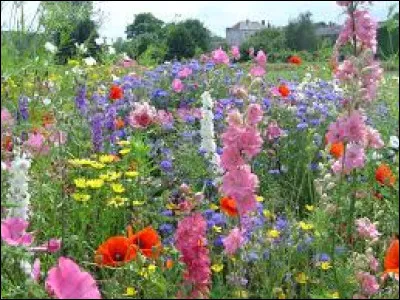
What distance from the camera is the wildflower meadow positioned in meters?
2.44

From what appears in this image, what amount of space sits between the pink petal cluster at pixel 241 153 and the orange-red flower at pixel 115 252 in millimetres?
496

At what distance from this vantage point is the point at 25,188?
2.74 meters

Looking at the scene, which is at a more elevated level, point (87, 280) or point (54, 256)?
point (87, 280)

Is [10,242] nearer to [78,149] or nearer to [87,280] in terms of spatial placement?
[87,280]

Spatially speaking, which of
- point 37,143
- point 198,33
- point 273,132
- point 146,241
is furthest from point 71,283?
point 198,33

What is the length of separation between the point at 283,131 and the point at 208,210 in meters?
1.60

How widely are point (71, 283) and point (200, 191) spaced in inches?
84.8

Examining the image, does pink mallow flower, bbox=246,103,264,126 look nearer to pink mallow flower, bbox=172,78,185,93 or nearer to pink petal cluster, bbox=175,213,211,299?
pink petal cluster, bbox=175,213,211,299

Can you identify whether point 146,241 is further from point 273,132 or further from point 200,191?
point 273,132

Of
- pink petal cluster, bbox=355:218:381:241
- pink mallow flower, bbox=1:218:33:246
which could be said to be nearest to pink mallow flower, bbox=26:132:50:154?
pink mallow flower, bbox=1:218:33:246

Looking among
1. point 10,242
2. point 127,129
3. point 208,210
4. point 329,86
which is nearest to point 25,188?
point 10,242

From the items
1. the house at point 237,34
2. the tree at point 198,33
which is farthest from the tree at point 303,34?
the tree at point 198,33

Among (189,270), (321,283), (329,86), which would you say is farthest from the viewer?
(329,86)

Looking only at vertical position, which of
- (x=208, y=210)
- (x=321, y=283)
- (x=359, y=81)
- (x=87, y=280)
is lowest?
(x=321, y=283)
